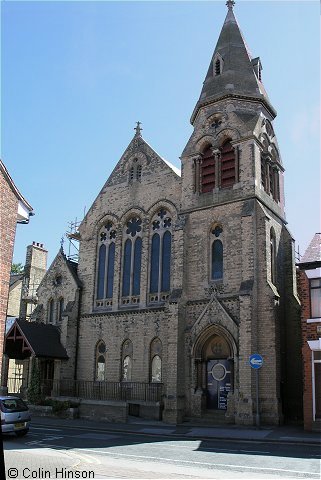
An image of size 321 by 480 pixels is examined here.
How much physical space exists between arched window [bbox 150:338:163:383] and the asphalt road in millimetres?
7734

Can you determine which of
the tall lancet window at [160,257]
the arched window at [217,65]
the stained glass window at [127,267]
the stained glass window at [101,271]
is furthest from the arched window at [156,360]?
the arched window at [217,65]

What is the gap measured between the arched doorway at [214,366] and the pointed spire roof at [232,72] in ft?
45.3

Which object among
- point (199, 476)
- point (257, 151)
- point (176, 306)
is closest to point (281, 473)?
point (199, 476)

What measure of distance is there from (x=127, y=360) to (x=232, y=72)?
18220 mm

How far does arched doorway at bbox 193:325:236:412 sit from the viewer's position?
24.2 m

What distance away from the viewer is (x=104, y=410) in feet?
82.3

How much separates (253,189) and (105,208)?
36.1 ft

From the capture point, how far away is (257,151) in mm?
27031

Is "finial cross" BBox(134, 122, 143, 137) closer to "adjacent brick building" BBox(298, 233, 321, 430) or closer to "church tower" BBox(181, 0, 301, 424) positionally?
"church tower" BBox(181, 0, 301, 424)

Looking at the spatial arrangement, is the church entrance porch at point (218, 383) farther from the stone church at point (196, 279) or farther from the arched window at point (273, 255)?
the arched window at point (273, 255)

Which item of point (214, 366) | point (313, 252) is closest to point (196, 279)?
point (214, 366)

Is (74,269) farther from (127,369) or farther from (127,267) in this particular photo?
(127,369)

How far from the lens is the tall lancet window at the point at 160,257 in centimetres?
2862

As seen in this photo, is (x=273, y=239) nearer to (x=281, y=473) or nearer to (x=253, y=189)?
(x=253, y=189)
